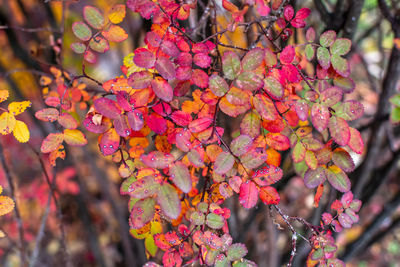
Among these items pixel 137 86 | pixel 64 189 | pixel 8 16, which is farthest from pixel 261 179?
pixel 64 189

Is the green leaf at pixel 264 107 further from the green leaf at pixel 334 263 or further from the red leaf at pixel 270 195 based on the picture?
the green leaf at pixel 334 263

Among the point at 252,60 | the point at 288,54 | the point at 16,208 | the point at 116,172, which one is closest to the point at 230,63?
the point at 252,60

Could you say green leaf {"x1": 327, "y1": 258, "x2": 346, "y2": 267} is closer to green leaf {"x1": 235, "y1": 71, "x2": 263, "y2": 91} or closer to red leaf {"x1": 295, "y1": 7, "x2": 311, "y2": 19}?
green leaf {"x1": 235, "y1": 71, "x2": 263, "y2": 91}

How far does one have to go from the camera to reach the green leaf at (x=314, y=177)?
2.11 ft

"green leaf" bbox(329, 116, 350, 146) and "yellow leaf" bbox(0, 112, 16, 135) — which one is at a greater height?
"yellow leaf" bbox(0, 112, 16, 135)

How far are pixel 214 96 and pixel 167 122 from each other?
0.40 feet

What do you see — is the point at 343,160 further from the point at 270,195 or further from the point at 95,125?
the point at 95,125

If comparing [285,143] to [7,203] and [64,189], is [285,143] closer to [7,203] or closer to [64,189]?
[7,203]

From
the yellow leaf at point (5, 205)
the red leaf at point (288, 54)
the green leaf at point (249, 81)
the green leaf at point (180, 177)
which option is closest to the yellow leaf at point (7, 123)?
the yellow leaf at point (5, 205)

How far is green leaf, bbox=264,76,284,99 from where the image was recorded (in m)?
0.57

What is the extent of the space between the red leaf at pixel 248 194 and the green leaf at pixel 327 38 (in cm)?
34

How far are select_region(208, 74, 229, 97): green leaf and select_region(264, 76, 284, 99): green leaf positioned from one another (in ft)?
0.26

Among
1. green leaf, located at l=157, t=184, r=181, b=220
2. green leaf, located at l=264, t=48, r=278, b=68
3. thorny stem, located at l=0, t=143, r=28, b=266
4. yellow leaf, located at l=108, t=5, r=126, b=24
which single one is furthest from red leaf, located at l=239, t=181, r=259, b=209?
thorny stem, located at l=0, t=143, r=28, b=266

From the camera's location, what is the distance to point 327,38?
26.0 inches
